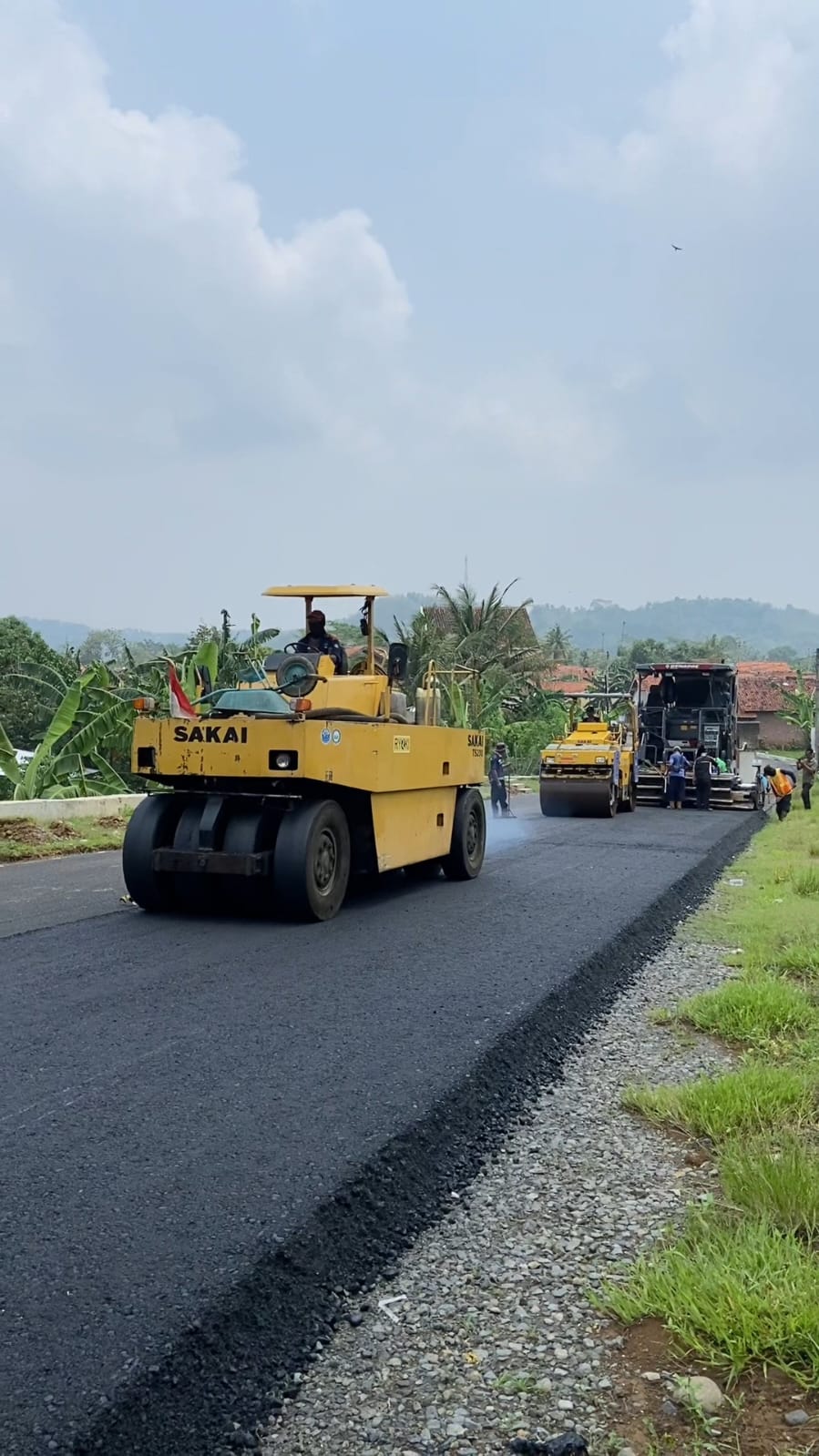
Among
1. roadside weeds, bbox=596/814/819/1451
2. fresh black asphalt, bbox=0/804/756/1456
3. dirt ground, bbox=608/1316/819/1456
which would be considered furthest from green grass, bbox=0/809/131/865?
dirt ground, bbox=608/1316/819/1456

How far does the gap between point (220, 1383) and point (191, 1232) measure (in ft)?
2.26

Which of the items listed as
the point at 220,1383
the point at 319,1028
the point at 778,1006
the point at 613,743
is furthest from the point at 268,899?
the point at 613,743

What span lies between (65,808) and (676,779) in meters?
11.8

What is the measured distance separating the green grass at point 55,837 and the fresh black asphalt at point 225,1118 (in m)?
Result: 3.54

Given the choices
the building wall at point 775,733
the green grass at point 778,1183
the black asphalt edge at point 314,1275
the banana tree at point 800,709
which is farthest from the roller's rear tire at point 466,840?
the building wall at point 775,733

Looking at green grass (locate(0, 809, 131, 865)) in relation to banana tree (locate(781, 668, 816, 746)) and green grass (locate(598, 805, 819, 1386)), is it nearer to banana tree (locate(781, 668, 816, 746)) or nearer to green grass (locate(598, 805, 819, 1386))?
green grass (locate(598, 805, 819, 1386))

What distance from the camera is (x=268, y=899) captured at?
900 centimetres

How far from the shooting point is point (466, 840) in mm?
11672

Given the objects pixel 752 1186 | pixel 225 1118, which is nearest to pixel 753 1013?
pixel 752 1186

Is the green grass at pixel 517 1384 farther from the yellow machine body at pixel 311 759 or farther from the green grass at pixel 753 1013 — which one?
the yellow machine body at pixel 311 759

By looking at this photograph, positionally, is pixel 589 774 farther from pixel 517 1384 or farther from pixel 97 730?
pixel 517 1384

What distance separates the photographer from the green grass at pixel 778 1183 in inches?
146

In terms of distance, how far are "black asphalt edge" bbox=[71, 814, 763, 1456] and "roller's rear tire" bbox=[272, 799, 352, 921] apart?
2678 millimetres

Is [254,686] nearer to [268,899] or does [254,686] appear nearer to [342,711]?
[342,711]
